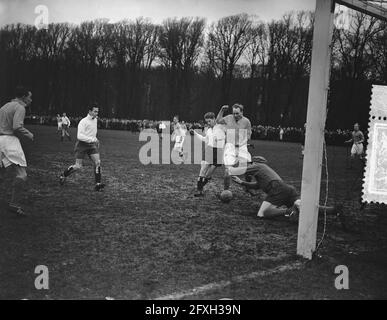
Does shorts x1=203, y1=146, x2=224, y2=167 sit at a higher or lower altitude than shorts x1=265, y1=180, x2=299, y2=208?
higher

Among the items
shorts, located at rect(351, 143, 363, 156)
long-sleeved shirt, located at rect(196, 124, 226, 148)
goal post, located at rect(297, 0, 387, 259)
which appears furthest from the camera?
shorts, located at rect(351, 143, 363, 156)

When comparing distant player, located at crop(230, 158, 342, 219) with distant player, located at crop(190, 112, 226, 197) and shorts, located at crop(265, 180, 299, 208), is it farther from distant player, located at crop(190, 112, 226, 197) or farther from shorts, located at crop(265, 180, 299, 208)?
distant player, located at crop(190, 112, 226, 197)

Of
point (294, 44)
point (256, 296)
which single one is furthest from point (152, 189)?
point (294, 44)

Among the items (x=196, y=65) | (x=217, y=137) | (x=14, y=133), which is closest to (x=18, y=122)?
(x=14, y=133)

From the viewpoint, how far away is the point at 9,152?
20.4 feet

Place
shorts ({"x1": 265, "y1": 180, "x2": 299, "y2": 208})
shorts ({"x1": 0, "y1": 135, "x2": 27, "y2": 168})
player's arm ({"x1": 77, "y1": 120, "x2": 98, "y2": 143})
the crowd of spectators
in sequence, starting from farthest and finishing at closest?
the crowd of spectators
player's arm ({"x1": 77, "y1": 120, "x2": 98, "y2": 143})
shorts ({"x1": 265, "y1": 180, "x2": 299, "y2": 208})
shorts ({"x1": 0, "y1": 135, "x2": 27, "y2": 168})

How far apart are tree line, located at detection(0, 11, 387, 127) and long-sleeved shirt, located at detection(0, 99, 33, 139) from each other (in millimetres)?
12663

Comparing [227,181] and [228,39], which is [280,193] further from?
[228,39]

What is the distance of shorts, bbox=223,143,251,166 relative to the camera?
8.77 m

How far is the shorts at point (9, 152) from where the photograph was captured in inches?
244

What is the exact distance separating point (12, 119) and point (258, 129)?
38737 millimetres

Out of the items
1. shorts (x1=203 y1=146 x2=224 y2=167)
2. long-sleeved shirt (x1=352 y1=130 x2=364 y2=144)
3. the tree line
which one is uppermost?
the tree line

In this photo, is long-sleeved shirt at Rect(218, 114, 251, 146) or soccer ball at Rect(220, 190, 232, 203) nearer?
soccer ball at Rect(220, 190, 232, 203)

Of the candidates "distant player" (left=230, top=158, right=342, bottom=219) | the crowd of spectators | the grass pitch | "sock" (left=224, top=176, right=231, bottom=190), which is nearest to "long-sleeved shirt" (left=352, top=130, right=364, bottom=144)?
the grass pitch
